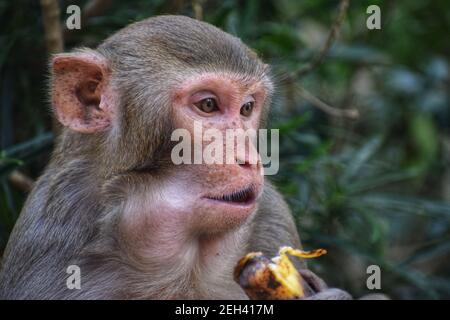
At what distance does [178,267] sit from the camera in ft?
14.3

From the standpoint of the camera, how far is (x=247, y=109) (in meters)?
4.55

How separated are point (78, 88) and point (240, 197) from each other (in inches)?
39.2

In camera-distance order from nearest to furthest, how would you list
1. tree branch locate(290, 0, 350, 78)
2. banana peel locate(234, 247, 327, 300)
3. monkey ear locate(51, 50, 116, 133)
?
banana peel locate(234, 247, 327, 300)
monkey ear locate(51, 50, 116, 133)
tree branch locate(290, 0, 350, 78)

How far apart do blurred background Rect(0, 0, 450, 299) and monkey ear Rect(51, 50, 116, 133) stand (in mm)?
918

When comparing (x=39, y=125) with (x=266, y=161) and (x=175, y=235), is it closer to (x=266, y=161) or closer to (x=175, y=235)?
(x=266, y=161)

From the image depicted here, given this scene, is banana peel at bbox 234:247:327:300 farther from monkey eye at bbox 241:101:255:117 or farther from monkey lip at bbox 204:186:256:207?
monkey eye at bbox 241:101:255:117

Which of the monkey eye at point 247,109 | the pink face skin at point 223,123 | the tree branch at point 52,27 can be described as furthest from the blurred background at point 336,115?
the pink face skin at point 223,123

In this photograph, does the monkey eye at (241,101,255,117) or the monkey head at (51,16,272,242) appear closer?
the monkey head at (51,16,272,242)

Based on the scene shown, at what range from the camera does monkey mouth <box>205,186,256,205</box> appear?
4121 mm

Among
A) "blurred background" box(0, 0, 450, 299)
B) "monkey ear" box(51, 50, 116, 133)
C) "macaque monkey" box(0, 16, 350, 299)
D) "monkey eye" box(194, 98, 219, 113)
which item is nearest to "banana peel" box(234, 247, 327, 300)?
"macaque monkey" box(0, 16, 350, 299)

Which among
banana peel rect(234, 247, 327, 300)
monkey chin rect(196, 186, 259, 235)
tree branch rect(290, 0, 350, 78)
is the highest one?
tree branch rect(290, 0, 350, 78)

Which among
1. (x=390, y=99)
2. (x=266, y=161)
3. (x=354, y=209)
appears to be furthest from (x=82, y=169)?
(x=390, y=99)

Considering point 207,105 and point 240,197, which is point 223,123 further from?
point 240,197

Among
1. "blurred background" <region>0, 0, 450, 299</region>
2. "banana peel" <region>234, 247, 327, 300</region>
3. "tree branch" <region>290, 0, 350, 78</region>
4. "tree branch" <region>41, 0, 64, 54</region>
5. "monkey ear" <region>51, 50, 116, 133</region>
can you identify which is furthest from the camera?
"blurred background" <region>0, 0, 450, 299</region>
